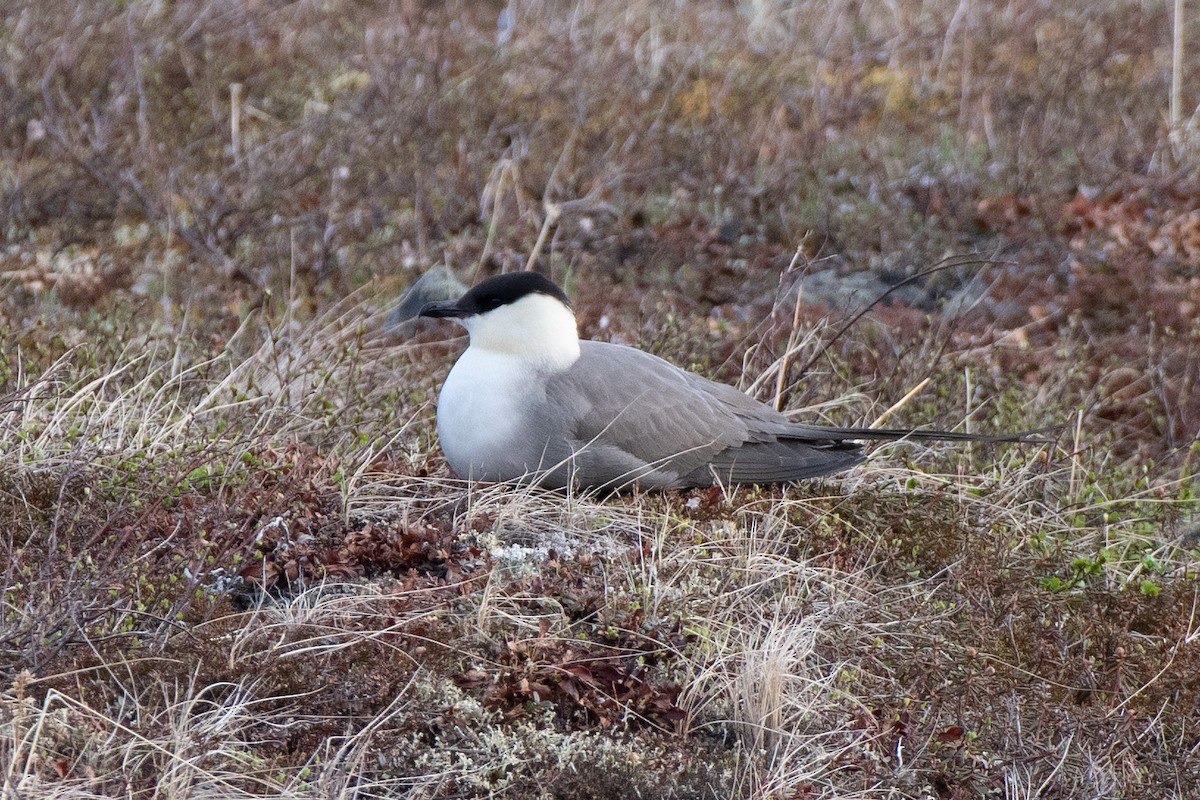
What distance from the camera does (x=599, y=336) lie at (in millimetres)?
5719

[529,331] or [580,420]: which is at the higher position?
[529,331]

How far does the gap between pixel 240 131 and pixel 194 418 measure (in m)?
3.48

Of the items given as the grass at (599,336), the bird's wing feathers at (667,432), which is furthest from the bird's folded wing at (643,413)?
the grass at (599,336)

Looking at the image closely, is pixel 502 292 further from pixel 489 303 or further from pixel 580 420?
pixel 580 420

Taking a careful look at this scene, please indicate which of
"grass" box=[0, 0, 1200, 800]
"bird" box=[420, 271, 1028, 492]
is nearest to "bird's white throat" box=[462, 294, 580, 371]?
"bird" box=[420, 271, 1028, 492]

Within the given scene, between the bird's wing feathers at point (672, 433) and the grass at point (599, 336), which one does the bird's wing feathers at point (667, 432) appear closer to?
the bird's wing feathers at point (672, 433)

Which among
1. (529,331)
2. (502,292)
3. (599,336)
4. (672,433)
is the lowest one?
(599,336)

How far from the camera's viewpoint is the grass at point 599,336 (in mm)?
2979

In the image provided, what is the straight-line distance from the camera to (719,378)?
218 inches

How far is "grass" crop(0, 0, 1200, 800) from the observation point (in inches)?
117

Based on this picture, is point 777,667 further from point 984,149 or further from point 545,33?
point 545,33

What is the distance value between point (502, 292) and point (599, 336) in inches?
65.3

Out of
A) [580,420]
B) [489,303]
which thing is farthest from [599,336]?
[580,420]

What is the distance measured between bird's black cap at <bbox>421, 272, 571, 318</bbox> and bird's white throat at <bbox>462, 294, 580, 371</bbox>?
16 millimetres
